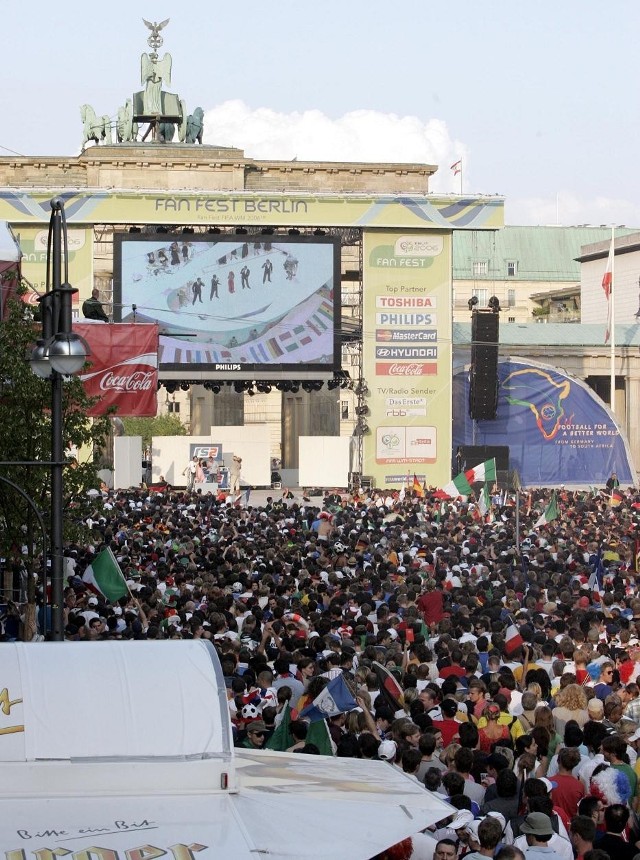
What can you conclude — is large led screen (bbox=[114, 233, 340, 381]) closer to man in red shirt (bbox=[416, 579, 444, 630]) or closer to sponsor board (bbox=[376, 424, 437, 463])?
sponsor board (bbox=[376, 424, 437, 463])

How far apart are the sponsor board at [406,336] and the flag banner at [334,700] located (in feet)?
126

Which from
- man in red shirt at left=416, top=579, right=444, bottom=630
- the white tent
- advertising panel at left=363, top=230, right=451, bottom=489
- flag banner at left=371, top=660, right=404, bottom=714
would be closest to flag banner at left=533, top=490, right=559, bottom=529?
man in red shirt at left=416, top=579, right=444, bottom=630

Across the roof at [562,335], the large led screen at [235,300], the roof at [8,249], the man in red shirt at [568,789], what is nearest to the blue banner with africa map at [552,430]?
the large led screen at [235,300]

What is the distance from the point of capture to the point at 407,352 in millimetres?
48562

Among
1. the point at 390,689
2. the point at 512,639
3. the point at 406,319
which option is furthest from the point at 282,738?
the point at 406,319

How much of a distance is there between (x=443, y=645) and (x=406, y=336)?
3593 centimetres

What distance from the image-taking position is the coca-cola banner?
67.3ft

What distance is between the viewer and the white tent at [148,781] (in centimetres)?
601

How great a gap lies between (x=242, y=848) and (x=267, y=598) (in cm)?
1179

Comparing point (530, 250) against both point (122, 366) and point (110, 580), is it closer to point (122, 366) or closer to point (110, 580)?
point (122, 366)

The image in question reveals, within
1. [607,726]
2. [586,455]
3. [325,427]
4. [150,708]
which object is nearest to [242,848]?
[150,708]

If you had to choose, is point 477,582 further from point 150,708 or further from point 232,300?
point 232,300

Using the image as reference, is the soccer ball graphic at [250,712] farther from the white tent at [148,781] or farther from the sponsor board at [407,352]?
the sponsor board at [407,352]

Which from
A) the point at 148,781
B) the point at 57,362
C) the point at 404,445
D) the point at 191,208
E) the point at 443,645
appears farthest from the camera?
the point at 404,445
